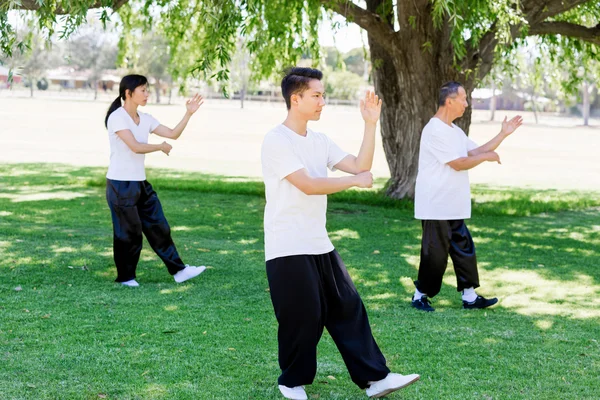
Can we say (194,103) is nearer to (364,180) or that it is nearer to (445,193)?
(445,193)

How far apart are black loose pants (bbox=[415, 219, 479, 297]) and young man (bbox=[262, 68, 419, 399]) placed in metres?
2.33

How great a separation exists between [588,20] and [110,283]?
11.3 meters

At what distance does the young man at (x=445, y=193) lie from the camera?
661 cm

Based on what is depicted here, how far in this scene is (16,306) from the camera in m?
6.64

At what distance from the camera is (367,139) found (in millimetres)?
4309

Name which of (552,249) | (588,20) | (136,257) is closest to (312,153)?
(136,257)

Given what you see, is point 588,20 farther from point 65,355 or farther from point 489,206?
point 65,355

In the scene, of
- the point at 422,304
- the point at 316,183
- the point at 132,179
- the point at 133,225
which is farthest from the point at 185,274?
the point at 316,183

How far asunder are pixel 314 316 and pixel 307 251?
344 mm

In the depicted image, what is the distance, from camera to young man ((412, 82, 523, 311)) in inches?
260

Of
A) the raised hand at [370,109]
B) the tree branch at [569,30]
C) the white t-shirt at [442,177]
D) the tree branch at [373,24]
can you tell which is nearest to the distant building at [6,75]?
the white t-shirt at [442,177]

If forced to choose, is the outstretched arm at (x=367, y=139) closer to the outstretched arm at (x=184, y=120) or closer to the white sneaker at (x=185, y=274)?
the outstretched arm at (x=184, y=120)

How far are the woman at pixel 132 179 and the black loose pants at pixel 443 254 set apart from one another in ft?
7.44

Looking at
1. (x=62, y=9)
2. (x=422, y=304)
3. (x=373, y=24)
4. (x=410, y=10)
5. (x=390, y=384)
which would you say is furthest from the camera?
(x=373, y=24)
